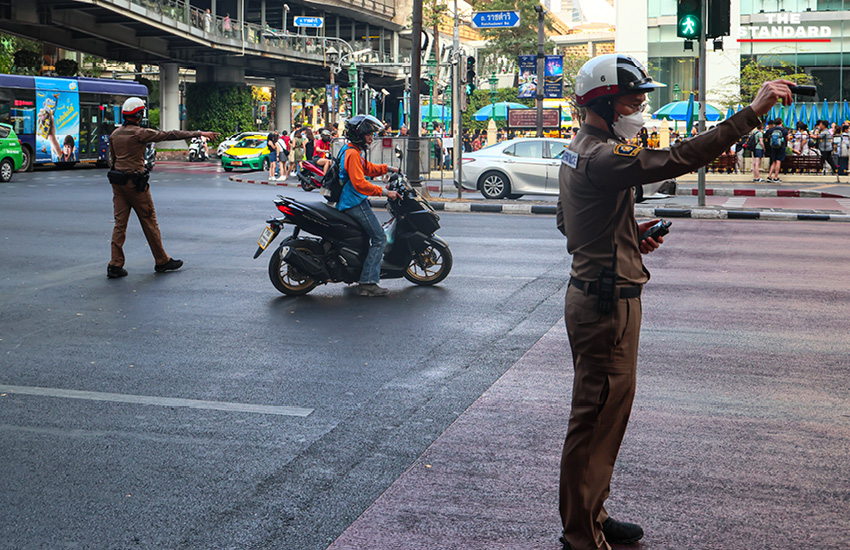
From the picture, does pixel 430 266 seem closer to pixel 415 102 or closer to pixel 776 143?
pixel 415 102

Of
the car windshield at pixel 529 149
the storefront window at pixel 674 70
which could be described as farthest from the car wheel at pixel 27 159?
the storefront window at pixel 674 70

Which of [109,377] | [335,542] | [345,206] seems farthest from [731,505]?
[345,206]

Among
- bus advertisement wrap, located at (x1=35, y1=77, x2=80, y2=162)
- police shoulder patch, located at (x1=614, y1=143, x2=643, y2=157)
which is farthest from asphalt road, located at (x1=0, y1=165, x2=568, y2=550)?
bus advertisement wrap, located at (x1=35, y1=77, x2=80, y2=162)

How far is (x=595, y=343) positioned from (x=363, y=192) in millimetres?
→ 5927

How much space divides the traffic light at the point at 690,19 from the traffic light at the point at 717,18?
327 mm

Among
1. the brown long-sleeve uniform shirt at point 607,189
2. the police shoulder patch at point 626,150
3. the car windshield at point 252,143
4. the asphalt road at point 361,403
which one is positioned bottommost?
the asphalt road at point 361,403

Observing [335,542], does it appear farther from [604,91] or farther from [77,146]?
[77,146]

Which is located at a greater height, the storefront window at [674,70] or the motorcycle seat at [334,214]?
the storefront window at [674,70]

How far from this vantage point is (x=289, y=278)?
947 cm

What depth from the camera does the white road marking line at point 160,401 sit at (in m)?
5.56

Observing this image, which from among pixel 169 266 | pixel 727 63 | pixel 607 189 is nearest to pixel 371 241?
pixel 169 266

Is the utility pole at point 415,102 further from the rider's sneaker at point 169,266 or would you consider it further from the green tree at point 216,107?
the green tree at point 216,107

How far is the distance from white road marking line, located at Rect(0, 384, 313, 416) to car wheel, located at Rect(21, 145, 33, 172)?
92.5ft

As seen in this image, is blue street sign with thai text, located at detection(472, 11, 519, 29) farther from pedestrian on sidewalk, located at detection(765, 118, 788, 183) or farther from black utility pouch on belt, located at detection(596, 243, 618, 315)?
black utility pouch on belt, located at detection(596, 243, 618, 315)
